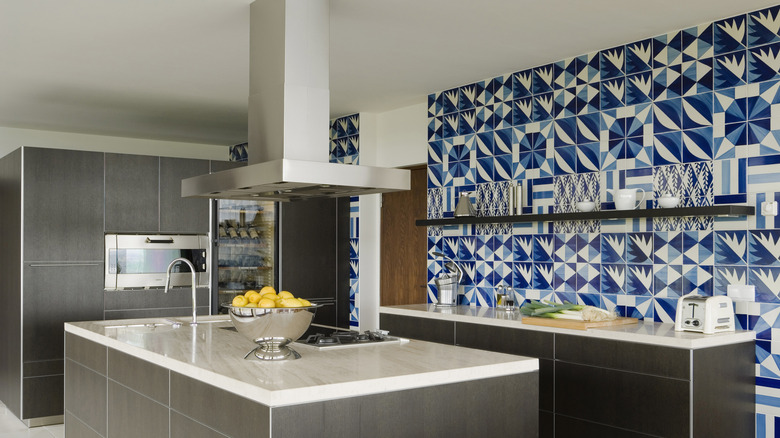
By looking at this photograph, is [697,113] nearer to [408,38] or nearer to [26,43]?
[408,38]

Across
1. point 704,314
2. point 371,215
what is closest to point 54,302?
point 371,215

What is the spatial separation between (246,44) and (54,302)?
2571mm

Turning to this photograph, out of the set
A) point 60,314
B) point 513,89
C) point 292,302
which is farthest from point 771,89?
point 60,314

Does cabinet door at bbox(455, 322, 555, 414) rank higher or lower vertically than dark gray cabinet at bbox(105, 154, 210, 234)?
lower

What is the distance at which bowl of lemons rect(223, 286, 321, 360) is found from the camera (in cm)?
256

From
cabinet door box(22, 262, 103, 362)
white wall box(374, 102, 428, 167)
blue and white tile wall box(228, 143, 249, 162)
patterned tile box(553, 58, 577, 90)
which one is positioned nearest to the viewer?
patterned tile box(553, 58, 577, 90)

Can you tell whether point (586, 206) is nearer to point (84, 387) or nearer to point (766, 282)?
point (766, 282)

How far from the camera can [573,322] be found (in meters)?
3.75

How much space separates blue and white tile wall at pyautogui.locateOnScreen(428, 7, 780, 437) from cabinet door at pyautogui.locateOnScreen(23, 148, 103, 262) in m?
2.73

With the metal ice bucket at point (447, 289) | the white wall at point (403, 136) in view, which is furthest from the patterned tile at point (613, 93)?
the white wall at point (403, 136)

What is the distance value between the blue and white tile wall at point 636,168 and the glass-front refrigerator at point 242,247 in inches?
70.7

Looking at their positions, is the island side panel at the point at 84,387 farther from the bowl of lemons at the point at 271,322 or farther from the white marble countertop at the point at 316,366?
the bowl of lemons at the point at 271,322

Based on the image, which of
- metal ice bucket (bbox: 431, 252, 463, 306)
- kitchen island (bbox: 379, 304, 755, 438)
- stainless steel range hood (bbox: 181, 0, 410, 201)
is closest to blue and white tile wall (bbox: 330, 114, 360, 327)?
metal ice bucket (bbox: 431, 252, 463, 306)

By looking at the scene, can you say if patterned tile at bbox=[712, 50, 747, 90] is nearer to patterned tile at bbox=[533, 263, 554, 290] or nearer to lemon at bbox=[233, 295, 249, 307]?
patterned tile at bbox=[533, 263, 554, 290]
